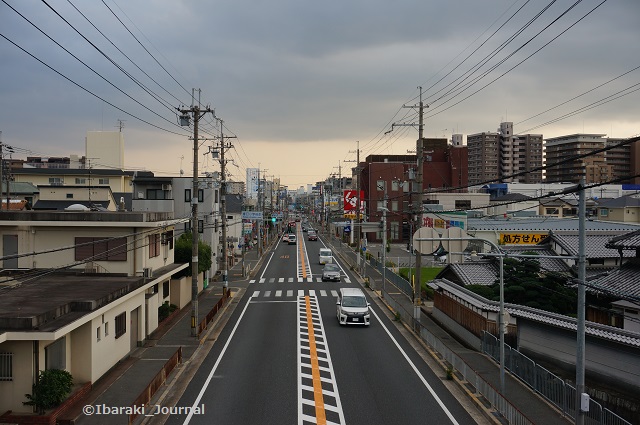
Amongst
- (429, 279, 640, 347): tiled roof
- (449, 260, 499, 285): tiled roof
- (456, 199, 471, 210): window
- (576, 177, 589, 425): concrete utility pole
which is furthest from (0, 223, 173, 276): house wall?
(456, 199, 471, 210): window

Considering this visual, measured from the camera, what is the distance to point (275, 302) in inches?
1686

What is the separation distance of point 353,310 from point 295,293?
50.0 feet

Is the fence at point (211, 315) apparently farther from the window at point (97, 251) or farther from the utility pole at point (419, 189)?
the utility pole at point (419, 189)

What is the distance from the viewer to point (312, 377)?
72.7 ft

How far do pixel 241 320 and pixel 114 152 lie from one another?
241ft

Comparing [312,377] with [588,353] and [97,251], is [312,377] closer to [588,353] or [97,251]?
[588,353]

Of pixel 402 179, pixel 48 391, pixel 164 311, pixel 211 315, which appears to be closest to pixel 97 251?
pixel 164 311

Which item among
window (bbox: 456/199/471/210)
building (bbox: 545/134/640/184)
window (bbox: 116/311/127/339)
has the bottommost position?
window (bbox: 116/311/127/339)

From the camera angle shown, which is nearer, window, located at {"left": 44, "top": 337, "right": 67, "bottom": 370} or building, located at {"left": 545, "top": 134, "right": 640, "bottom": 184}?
window, located at {"left": 44, "top": 337, "right": 67, "bottom": 370}

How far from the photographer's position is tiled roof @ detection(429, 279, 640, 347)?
1827 cm

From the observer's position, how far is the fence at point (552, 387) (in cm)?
1521

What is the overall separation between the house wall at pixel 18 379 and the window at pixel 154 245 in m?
13.7

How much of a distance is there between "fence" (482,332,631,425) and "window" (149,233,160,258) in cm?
1884

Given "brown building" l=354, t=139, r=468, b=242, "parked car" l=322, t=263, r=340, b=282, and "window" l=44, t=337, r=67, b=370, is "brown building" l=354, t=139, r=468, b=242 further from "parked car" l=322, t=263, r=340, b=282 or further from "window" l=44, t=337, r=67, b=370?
"window" l=44, t=337, r=67, b=370
